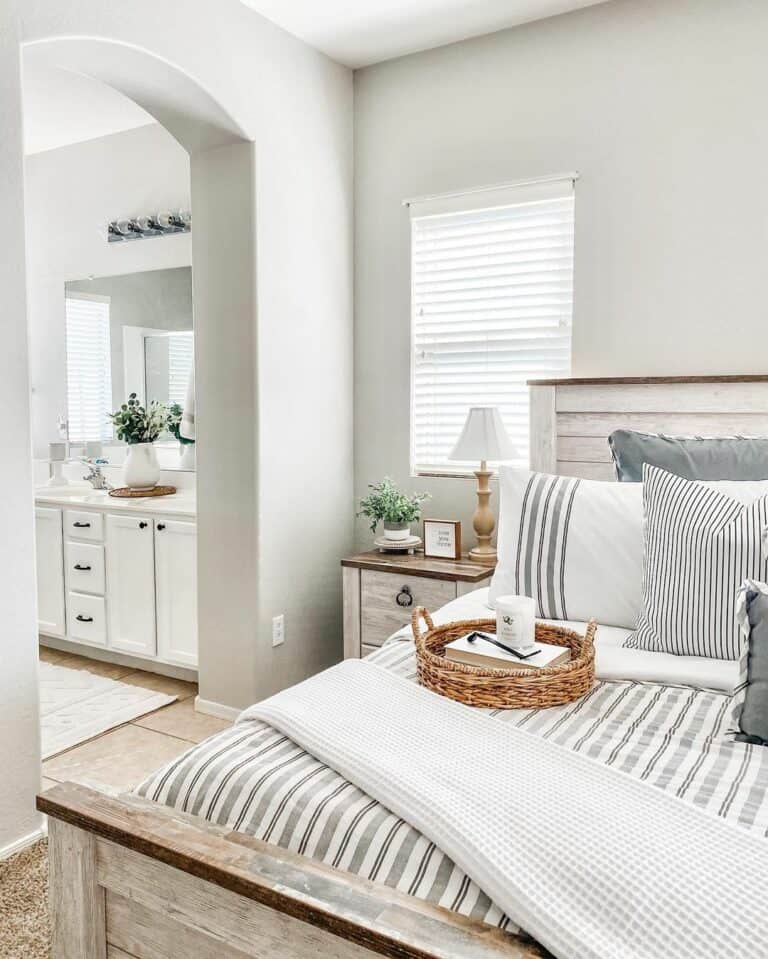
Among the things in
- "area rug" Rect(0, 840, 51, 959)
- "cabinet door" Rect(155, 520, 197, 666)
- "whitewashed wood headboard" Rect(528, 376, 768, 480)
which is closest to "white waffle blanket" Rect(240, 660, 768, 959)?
"area rug" Rect(0, 840, 51, 959)

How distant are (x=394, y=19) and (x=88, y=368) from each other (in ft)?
8.38

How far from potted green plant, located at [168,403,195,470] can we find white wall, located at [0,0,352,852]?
0.93 meters

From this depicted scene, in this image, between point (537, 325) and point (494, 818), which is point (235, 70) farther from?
point (494, 818)

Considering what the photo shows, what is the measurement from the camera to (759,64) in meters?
2.67

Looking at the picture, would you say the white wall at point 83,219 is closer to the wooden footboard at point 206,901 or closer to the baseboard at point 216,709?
the baseboard at point 216,709

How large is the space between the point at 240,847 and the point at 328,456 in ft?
7.96

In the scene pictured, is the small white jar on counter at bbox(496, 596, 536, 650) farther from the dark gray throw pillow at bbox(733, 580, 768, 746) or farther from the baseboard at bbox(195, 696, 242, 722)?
the baseboard at bbox(195, 696, 242, 722)

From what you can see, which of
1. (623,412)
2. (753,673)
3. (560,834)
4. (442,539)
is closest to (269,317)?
(442,539)

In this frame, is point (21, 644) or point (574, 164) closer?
point (21, 644)

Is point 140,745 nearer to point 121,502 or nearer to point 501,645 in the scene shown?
point 121,502

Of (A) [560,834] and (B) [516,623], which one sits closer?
(A) [560,834]

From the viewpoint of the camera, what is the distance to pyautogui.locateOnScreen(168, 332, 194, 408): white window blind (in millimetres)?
4133

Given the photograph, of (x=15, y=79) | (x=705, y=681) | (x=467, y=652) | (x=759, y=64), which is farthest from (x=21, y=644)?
(x=759, y=64)

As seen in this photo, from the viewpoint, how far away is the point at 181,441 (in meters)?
4.11
